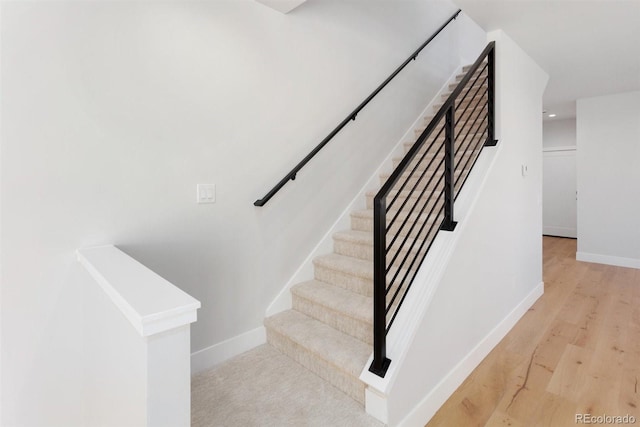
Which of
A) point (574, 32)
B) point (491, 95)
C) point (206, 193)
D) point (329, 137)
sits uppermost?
point (574, 32)

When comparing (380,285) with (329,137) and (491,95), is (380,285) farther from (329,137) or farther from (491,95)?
(491,95)

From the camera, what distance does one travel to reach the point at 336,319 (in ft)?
6.61

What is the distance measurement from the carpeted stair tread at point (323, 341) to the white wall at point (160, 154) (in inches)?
7.9

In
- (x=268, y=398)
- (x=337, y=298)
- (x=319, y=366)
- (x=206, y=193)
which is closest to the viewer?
(x=268, y=398)

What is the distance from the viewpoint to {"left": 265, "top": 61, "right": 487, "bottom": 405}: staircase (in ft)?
5.60

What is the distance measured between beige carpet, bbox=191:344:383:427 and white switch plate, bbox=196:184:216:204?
1.03 metres

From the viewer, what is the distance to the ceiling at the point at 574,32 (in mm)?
2107

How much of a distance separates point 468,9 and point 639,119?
368 centimetres

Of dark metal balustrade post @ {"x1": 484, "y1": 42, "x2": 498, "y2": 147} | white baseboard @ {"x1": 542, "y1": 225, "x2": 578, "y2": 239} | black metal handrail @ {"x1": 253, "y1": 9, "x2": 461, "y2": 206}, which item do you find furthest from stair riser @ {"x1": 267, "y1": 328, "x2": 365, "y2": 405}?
white baseboard @ {"x1": 542, "y1": 225, "x2": 578, "y2": 239}

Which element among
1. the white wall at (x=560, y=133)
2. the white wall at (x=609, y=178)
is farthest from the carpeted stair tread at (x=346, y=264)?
the white wall at (x=560, y=133)

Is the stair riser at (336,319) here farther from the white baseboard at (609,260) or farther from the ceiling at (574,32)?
the white baseboard at (609,260)

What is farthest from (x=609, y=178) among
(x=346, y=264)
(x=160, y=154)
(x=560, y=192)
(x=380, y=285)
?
(x=160, y=154)

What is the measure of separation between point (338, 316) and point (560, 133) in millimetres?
6853

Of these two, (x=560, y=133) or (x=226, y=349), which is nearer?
(x=226, y=349)
